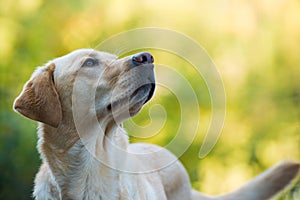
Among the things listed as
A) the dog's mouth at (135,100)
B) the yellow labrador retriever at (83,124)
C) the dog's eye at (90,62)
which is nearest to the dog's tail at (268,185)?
the yellow labrador retriever at (83,124)

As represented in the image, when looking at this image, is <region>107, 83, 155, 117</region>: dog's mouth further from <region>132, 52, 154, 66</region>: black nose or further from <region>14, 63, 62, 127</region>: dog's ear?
<region>14, 63, 62, 127</region>: dog's ear

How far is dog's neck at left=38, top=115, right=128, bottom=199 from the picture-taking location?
150 inches

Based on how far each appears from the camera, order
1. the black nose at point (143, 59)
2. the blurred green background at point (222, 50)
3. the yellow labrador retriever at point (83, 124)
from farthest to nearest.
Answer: the blurred green background at point (222, 50) < the yellow labrador retriever at point (83, 124) < the black nose at point (143, 59)

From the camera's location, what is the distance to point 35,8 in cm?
804

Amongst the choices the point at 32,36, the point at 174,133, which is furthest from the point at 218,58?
the point at 32,36

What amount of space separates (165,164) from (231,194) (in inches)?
22.3

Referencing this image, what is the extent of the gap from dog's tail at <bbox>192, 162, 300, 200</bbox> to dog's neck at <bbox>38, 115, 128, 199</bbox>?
3.50 feet

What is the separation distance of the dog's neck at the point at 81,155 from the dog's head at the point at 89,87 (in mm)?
99

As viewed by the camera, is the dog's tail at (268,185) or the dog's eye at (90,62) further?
the dog's tail at (268,185)

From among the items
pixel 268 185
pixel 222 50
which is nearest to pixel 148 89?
pixel 268 185

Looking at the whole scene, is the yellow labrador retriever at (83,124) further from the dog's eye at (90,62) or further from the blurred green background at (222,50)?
the blurred green background at (222,50)

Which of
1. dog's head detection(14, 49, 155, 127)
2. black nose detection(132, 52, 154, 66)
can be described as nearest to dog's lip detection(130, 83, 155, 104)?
dog's head detection(14, 49, 155, 127)

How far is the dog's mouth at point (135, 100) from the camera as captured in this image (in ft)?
12.0

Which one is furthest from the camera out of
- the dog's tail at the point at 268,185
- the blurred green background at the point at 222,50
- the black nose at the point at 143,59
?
the blurred green background at the point at 222,50
